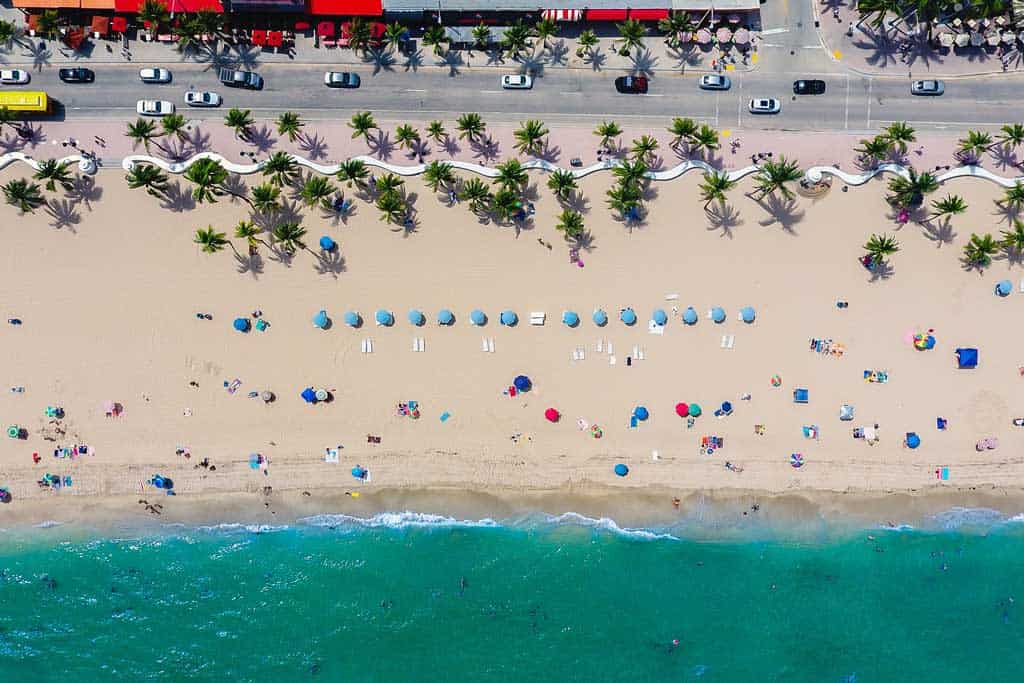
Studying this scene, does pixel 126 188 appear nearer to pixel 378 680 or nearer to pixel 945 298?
pixel 378 680

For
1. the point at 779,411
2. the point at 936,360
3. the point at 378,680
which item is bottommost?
the point at 378,680

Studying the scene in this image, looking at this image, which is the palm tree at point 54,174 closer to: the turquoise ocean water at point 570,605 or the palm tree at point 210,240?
the palm tree at point 210,240

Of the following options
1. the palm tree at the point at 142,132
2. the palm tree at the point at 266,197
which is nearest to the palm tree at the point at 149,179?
the palm tree at the point at 142,132

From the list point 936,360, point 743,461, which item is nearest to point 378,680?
point 743,461

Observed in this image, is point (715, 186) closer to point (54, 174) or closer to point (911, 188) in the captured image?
point (911, 188)

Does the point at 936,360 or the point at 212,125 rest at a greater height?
the point at 212,125

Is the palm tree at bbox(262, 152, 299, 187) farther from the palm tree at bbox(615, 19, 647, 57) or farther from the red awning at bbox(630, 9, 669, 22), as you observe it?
the red awning at bbox(630, 9, 669, 22)
